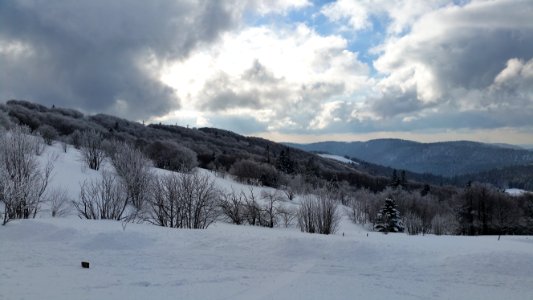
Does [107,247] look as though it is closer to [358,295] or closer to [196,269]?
[196,269]

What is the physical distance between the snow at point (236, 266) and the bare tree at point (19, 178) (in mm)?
4518

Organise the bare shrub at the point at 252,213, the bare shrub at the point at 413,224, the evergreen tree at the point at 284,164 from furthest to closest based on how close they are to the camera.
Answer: the evergreen tree at the point at 284,164 → the bare shrub at the point at 413,224 → the bare shrub at the point at 252,213

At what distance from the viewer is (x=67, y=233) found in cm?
1927

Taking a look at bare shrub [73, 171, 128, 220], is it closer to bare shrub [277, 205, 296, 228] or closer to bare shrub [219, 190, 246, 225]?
bare shrub [219, 190, 246, 225]

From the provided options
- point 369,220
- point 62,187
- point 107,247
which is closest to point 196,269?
point 107,247

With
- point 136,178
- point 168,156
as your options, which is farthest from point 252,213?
point 168,156

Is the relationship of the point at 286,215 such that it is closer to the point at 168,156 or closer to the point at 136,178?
the point at 136,178

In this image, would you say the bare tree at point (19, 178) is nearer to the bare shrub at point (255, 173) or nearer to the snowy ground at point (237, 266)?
the snowy ground at point (237, 266)

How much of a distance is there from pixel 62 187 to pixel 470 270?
3674cm

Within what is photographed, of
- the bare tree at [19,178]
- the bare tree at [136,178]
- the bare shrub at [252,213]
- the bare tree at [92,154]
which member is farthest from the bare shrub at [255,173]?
the bare tree at [19,178]

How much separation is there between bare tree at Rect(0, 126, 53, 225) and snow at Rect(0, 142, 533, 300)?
4518mm

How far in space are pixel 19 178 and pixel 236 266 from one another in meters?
18.7

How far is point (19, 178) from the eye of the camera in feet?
87.5

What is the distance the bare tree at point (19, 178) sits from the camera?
24.0 meters
